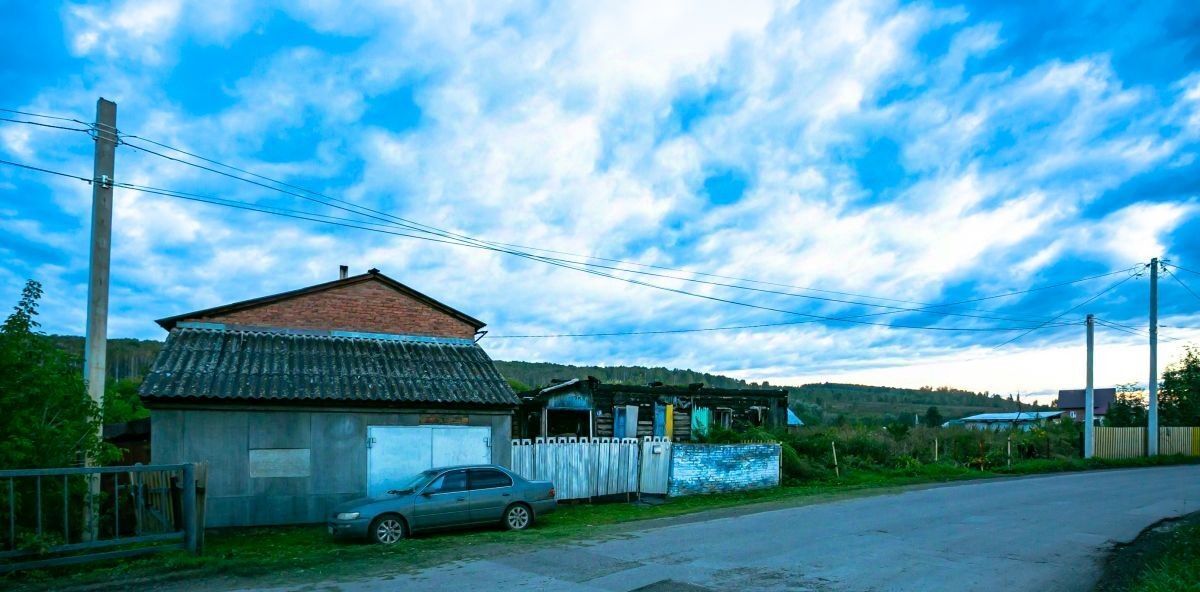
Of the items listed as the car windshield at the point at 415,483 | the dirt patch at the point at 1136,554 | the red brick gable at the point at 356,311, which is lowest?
the dirt patch at the point at 1136,554

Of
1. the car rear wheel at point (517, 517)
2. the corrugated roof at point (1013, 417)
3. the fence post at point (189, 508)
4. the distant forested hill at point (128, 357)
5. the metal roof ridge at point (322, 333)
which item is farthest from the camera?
the corrugated roof at point (1013, 417)

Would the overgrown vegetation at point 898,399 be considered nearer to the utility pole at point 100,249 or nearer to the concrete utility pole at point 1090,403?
the concrete utility pole at point 1090,403

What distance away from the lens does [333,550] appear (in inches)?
461

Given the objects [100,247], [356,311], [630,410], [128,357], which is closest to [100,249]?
[100,247]

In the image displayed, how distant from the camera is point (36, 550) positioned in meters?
9.63

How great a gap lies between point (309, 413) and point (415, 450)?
2.48 meters

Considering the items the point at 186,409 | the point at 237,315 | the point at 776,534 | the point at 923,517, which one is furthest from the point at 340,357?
the point at 923,517

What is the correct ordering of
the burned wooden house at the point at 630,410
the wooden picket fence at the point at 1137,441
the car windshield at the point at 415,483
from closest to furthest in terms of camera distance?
the car windshield at the point at 415,483, the burned wooden house at the point at 630,410, the wooden picket fence at the point at 1137,441

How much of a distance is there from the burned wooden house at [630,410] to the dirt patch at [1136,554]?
15.2 metres

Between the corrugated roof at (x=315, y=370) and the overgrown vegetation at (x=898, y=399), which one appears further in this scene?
the overgrown vegetation at (x=898, y=399)

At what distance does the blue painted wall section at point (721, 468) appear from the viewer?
2161cm

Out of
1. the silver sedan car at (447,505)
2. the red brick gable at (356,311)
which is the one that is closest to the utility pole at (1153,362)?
the red brick gable at (356,311)

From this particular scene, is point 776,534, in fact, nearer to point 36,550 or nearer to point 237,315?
point 36,550

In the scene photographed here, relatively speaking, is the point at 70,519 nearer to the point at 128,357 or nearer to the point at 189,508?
the point at 189,508
